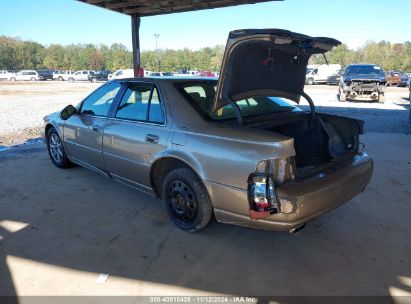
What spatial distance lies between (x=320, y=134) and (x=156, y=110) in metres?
1.81

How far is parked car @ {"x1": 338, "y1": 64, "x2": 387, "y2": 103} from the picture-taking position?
15.5m

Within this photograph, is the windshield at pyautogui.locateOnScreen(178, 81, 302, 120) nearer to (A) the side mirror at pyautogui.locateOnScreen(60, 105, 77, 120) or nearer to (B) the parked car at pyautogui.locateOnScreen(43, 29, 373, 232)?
(B) the parked car at pyautogui.locateOnScreen(43, 29, 373, 232)

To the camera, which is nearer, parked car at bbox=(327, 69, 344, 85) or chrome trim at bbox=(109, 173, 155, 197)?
chrome trim at bbox=(109, 173, 155, 197)

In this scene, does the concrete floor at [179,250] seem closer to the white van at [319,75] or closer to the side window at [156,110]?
the side window at [156,110]

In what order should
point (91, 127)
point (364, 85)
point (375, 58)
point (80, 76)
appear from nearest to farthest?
point (91, 127) < point (364, 85) < point (80, 76) < point (375, 58)

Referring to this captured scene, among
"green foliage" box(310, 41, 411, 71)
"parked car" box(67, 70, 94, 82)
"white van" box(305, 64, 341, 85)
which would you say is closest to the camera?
"white van" box(305, 64, 341, 85)

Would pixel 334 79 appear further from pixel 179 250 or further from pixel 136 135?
pixel 179 250

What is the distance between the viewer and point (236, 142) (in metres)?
2.84

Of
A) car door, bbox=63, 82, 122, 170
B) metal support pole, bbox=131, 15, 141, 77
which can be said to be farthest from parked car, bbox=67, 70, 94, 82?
car door, bbox=63, 82, 122, 170

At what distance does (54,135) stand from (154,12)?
193 inches

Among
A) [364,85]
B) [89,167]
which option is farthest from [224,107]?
[364,85]

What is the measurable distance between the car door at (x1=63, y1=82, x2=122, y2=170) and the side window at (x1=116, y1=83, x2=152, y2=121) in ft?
0.77

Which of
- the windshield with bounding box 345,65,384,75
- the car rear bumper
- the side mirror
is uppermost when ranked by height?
the windshield with bounding box 345,65,384,75

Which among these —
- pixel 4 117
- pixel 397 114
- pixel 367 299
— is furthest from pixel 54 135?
pixel 397 114
